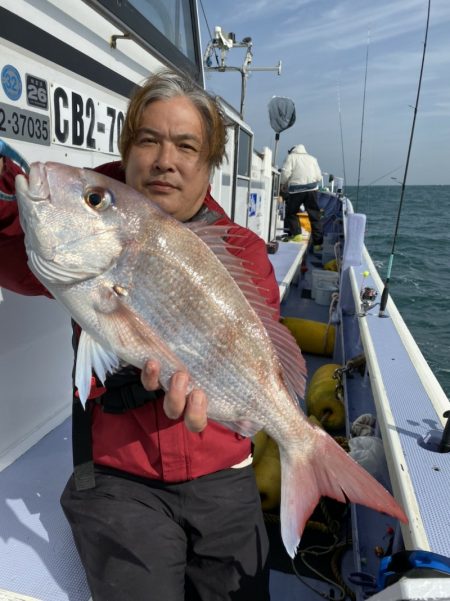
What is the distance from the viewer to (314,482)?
163 centimetres

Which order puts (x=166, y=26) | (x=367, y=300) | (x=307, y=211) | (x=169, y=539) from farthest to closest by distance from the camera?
(x=307, y=211)
(x=367, y=300)
(x=166, y=26)
(x=169, y=539)

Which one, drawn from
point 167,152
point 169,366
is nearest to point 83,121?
point 167,152

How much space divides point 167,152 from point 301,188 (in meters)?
10.5

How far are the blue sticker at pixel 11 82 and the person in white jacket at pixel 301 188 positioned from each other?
982cm

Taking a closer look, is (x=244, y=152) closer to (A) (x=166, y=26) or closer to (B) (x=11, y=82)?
(A) (x=166, y=26)

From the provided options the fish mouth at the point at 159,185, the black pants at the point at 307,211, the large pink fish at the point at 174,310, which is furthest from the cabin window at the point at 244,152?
the black pants at the point at 307,211

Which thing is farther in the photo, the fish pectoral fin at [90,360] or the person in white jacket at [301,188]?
the person in white jacket at [301,188]

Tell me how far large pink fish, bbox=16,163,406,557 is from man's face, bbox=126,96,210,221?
1.08ft

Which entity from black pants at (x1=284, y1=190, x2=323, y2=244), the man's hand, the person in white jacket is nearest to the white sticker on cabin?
the man's hand

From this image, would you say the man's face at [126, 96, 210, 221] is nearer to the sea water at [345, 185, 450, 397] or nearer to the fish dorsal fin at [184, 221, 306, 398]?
the fish dorsal fin at [184, 221, 306, 398]

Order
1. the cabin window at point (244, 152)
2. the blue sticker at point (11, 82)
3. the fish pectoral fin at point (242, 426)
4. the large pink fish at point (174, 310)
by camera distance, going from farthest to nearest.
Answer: the cabin window at point (244, 152)
the blue sticker at point (11, 82)
the fish pectoral fin at point (242, 426)
the large pink fish at point (174, 310)

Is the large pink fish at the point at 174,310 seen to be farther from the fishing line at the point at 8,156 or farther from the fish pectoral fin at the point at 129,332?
the fishing line at the point at 8,156

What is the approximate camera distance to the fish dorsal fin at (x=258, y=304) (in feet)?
5.09

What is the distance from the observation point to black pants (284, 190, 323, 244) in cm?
1165
